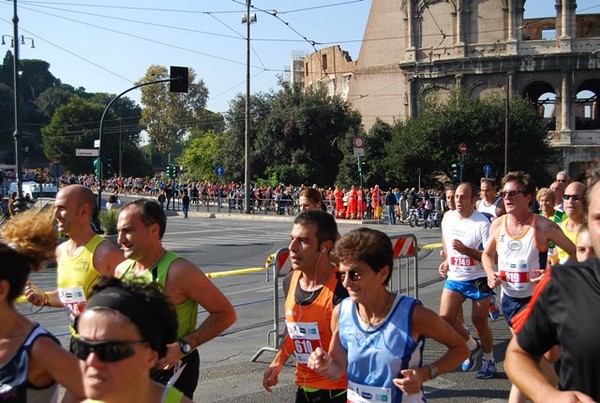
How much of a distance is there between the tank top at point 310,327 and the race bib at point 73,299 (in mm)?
1373

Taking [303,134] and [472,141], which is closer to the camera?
[472,141]

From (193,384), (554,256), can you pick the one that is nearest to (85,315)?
(193,384)

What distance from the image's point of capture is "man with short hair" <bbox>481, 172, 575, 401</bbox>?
6367 millimetres

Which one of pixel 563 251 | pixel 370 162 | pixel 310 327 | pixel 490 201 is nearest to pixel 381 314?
pixel 310 327

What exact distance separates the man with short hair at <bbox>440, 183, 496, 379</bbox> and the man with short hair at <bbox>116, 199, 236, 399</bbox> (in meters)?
3.18

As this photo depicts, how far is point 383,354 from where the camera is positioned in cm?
332

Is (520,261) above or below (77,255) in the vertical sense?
below

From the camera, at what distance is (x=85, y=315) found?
2277 mm

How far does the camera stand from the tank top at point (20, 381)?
282 centimetres

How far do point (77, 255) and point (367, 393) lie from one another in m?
2.32

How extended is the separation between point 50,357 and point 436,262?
14.5 m

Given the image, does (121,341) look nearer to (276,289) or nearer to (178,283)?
(178,283)

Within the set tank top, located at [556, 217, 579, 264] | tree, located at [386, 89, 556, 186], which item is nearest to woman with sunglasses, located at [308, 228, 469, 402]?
tank top, located at [556, 217, 579, 264]

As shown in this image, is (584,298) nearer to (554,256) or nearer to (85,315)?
(85,315)
